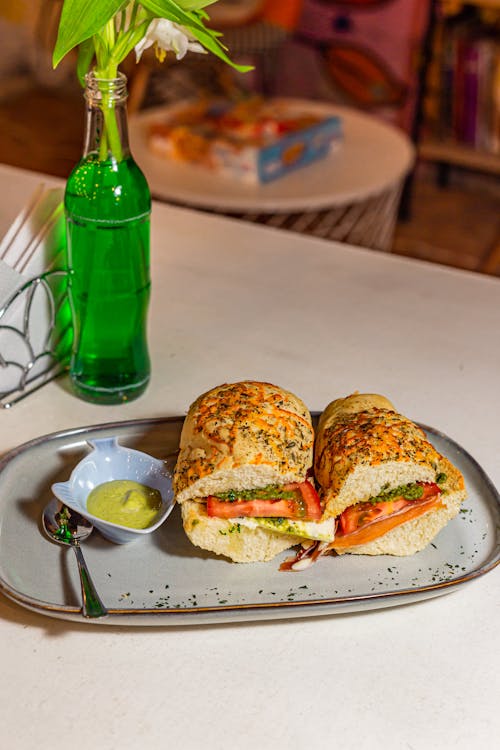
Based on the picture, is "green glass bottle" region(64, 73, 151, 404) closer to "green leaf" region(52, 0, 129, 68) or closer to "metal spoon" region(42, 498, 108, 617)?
"green leaf" region(52, 0, 129, 68)

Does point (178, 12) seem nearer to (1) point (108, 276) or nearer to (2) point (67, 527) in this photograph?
(1) point (108, 276)

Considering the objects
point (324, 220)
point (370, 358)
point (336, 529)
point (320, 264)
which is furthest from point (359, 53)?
point (336, 529)

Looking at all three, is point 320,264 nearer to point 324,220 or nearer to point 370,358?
point 370,358

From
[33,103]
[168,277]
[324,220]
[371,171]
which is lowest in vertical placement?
[33,103]

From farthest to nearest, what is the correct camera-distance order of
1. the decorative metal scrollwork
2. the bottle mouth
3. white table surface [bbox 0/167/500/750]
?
1. the decorative metal scrollwork
2. the bottle mouth
3. white table surface [bbox 0/167/500/750]

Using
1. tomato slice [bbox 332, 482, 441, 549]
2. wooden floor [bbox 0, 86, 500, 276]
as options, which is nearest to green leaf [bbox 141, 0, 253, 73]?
tomato slice [bbox 332, 482, 441, 549]

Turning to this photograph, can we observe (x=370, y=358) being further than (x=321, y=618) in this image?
Yes

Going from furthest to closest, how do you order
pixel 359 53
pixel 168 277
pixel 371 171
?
pixel 359 53 < pixel 371 171 < pixel 168 277
